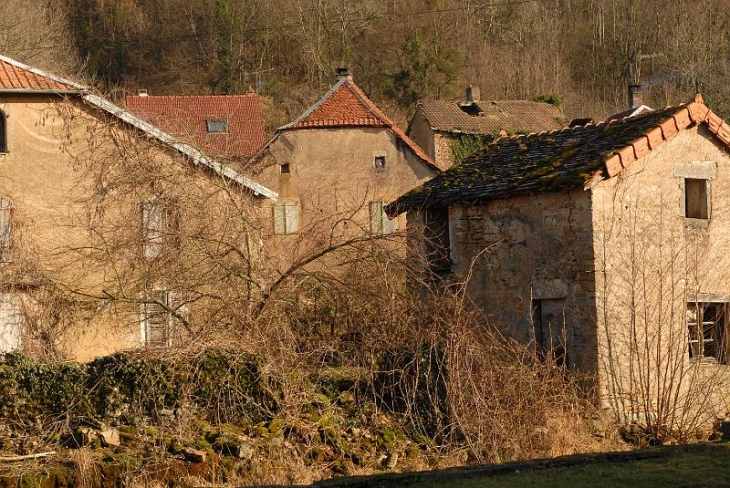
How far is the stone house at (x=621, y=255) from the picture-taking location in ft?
48.7

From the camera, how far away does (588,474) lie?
10547 mm

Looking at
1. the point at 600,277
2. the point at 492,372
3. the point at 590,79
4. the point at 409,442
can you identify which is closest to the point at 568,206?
the point at 600,277

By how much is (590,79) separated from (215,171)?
134 feet

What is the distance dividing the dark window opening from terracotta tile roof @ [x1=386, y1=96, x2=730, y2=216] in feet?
1.22

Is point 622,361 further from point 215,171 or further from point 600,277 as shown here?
point 215,171

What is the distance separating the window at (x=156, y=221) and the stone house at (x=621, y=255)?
356 cm

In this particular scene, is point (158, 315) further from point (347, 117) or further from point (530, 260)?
point (347, 117)

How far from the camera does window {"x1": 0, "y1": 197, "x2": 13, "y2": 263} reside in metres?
20.5

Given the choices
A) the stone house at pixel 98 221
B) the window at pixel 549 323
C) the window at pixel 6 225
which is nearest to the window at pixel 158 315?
the stone house at pixel 98 221

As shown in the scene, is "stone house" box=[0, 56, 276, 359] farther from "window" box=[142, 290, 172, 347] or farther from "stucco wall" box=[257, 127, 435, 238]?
"stucco wall" box=[257, 127, 435, 238]

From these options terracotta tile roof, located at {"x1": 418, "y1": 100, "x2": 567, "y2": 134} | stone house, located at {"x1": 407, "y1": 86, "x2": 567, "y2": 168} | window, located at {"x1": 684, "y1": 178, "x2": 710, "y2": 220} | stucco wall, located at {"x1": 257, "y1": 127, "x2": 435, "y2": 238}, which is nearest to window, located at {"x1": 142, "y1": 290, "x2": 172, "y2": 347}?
window, located at {"x1": 684, "y1": 178, "x2": 710, "y2": 220}

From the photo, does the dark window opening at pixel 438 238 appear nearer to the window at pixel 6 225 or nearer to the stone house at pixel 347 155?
the window at pixel 6 225

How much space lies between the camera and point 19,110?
2166cm

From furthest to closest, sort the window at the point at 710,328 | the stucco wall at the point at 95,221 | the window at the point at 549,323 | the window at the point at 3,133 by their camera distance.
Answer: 1. the window at the point at 3,133
2. the window at the point at 710,328
3. the window at the point at 549,323
4. the stucco wall at the point at 95,221
